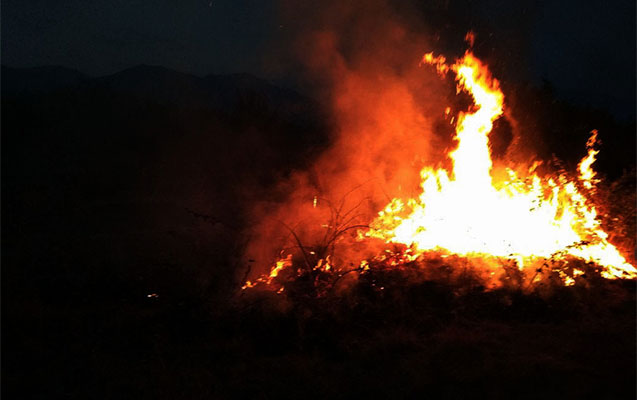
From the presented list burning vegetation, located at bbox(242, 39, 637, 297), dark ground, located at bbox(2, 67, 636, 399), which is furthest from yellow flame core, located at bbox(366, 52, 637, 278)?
dark ground, located at bbox(2, 67, 636, 399)

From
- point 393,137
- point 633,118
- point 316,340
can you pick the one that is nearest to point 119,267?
point 316,340

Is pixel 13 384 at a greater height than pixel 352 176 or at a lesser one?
lesser

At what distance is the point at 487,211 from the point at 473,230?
1.33 feet

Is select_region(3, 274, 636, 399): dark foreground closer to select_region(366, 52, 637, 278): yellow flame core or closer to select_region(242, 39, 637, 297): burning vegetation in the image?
select_region(242, 39, 637, 297): burning vegetation

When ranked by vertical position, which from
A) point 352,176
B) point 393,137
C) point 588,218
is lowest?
point 588,218

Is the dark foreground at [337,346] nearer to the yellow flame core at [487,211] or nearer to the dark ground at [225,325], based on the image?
the dark ground at [225,325]

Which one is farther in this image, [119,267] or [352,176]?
[352,176]

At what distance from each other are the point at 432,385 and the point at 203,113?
13.1 metres

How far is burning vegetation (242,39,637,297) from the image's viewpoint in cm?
505

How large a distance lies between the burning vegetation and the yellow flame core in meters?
0.01

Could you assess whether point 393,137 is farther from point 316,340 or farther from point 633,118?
point 633,118

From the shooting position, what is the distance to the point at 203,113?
15.0m

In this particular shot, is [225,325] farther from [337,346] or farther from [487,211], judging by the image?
[487,211]

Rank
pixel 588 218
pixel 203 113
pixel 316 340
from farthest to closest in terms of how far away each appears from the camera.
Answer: pixel 203 113 < pixel 588 218 < pixel 316 340
